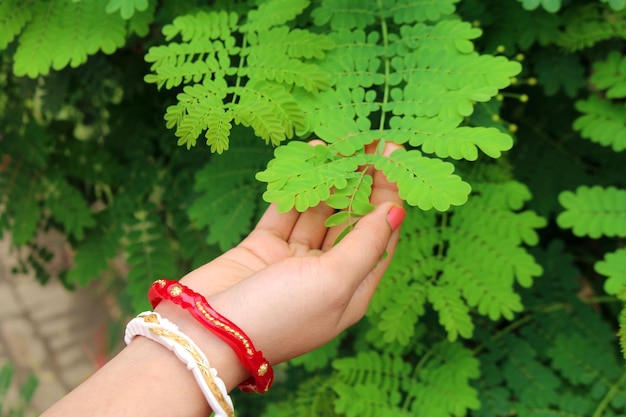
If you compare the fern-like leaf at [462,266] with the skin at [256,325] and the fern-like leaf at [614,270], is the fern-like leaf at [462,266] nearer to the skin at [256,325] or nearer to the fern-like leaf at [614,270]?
the fern-like leaf at [614,270]

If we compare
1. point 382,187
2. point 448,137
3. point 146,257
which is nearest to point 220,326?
point 382,187

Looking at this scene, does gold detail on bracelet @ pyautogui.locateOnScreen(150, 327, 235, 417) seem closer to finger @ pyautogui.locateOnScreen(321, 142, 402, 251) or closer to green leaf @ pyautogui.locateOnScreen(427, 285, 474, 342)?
finger @ pyautogui.locateOnScreen(321, 142, 402, 251)

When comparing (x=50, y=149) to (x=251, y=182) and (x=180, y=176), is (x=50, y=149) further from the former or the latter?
(x=251, y=182)

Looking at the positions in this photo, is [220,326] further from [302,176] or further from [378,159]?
[378,159]

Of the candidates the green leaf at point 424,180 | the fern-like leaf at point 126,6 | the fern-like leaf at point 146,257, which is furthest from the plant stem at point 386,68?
the fern-like leaf at point 146,257

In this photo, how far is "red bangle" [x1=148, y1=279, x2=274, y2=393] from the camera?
1.15 meters

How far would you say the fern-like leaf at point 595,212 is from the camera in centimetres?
160

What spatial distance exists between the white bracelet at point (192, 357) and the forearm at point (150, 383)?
0.9 inches

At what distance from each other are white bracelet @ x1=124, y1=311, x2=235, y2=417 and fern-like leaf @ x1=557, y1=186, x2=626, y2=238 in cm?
100

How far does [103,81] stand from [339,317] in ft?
4.22

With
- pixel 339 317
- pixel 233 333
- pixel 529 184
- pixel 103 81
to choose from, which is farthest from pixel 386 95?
pixel 103 81

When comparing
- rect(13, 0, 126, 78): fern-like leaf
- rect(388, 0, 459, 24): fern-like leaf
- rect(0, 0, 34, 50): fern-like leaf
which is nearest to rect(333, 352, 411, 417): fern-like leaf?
rect(388, 0, 459, 24): fern-like leaf

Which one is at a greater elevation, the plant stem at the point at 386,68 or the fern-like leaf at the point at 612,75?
the plant stem at the point at 386,68

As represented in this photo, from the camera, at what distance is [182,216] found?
221 centimetres
